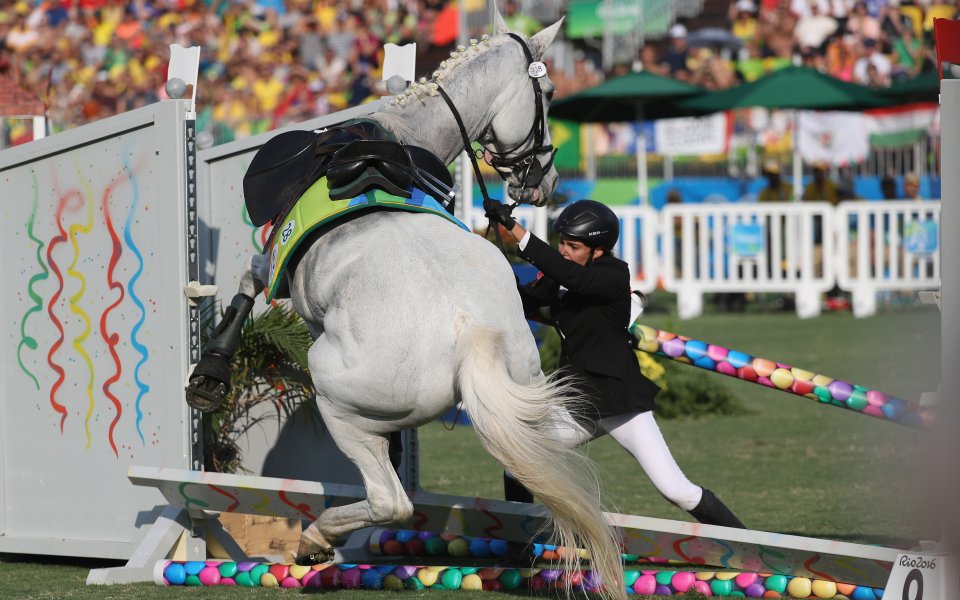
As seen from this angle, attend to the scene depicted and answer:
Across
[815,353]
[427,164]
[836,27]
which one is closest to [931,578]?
[427,164]

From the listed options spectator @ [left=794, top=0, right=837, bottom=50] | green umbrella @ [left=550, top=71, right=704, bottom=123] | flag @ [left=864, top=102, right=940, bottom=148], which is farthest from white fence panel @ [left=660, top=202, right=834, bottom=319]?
spectator @ [left=794, top=0, right=837, bottom=50]

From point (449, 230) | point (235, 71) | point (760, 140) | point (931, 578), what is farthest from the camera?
point (235, 71)

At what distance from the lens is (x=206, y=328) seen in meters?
5.54

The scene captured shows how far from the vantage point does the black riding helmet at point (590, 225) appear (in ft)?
16.3

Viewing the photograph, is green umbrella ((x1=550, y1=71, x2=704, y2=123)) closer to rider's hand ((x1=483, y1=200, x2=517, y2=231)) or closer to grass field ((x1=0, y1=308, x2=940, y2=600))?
grass field ((x1=0, y1=308, x2=940, y2=600))

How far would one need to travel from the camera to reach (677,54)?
21.6 metres

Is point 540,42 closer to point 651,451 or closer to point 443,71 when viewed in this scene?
point 443,71

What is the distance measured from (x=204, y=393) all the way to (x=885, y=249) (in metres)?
12.3

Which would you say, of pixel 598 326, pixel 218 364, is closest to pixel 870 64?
pixel 598 326

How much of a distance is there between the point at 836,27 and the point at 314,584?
720 inches

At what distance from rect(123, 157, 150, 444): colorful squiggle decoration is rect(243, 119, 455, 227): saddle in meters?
0.82

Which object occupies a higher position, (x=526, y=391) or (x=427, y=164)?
(x=427, y=164)

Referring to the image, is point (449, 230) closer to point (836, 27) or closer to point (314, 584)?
point (314, 584)

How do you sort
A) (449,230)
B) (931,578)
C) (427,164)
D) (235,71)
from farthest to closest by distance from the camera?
(235,71) < (427,164) < (449,230) < (931,578)
